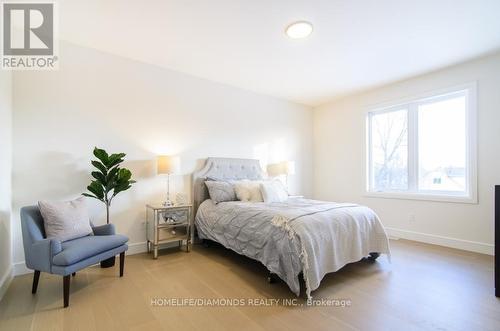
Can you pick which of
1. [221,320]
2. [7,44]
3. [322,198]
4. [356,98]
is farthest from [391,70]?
[7,44]

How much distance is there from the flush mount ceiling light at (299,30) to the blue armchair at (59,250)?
2.91 meters

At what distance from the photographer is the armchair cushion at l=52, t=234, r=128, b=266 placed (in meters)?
1.99

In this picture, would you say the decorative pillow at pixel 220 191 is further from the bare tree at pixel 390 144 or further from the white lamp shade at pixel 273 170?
the bare tree at pixel 390 144

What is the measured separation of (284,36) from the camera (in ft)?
9.32

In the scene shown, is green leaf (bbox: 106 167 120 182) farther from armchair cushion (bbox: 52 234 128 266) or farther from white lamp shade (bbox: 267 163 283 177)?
white lamp shade (bbox: 267 163 283 177)

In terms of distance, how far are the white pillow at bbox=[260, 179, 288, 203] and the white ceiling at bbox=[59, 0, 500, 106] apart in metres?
1.80

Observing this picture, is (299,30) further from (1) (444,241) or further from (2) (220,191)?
(1) (444,241)

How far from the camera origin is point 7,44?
2.60m

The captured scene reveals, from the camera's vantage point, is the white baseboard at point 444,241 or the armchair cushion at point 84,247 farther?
the white baseboard at point 444,241

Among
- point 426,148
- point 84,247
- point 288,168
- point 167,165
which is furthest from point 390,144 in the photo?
point 84,247

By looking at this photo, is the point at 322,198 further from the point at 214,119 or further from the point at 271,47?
the point at 271,47

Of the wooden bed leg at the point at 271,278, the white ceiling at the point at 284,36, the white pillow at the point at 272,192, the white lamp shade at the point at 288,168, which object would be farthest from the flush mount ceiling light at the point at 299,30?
the wooden bed leg at the point at 271,278

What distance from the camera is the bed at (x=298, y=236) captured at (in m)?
2.16

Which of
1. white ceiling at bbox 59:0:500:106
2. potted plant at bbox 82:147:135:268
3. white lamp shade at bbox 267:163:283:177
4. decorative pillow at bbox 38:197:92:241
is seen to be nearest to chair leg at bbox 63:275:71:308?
decorative pillow at bbox 38:197:92:241
